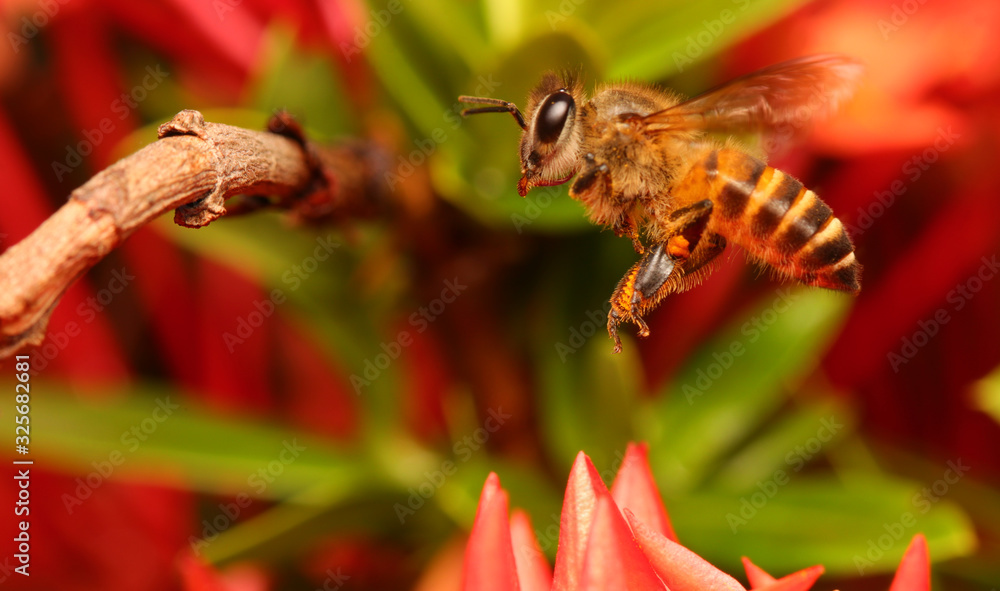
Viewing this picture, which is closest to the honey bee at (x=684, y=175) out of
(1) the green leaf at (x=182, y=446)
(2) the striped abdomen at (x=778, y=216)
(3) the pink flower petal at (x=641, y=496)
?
(2) the striped abdomen at (x=778, y=216)

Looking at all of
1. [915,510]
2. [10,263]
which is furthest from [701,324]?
[10,263]

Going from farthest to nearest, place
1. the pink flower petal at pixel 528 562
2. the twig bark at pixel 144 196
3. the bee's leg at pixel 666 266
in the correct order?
the bee's leg at pixel 666 266 → the pink flower petal at pixel 528 562 → the twig bark at pixel 144 196

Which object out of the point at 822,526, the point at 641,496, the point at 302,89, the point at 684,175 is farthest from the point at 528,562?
the point at 302,89

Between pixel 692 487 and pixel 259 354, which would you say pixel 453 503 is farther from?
pixel 259 354

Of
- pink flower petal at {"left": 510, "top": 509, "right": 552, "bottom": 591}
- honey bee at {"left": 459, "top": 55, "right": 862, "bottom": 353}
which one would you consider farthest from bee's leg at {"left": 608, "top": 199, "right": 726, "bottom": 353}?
pink flower petal at {"left": 510, "top": 509, "right": 552, "bottom": 591}

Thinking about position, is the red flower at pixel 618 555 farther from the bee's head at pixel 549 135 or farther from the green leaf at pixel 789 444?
the green leaf at pixel 789 444
